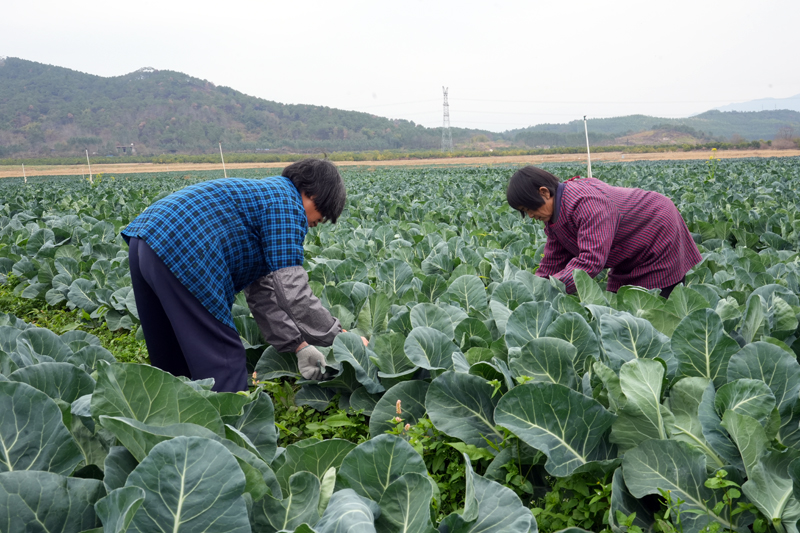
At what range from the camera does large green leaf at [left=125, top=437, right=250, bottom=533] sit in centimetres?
98

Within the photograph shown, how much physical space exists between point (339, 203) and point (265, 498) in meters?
1.80

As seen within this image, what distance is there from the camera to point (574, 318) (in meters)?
2.08

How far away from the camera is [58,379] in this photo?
1.58 metres

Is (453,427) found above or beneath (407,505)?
beneath

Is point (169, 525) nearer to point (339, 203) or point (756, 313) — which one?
point (339, 203)

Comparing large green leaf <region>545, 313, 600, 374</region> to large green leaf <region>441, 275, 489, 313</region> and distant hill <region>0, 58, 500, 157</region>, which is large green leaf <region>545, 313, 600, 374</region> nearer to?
large green leaf <region>441, 275, 489, 313</region>

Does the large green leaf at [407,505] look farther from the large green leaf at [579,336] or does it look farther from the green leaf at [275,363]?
the green leaf at [275,363]

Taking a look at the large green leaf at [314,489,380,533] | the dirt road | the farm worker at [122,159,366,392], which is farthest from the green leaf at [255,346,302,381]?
the dirt road

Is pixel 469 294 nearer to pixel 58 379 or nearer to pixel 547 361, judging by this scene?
pixel 547 361

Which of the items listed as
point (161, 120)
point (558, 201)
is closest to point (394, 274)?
point (558, 201)

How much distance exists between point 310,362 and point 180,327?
684mm

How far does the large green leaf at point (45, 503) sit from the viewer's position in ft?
3.24

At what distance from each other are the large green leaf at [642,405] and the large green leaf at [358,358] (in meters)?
1.22

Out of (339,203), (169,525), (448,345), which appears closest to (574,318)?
(448,345)
